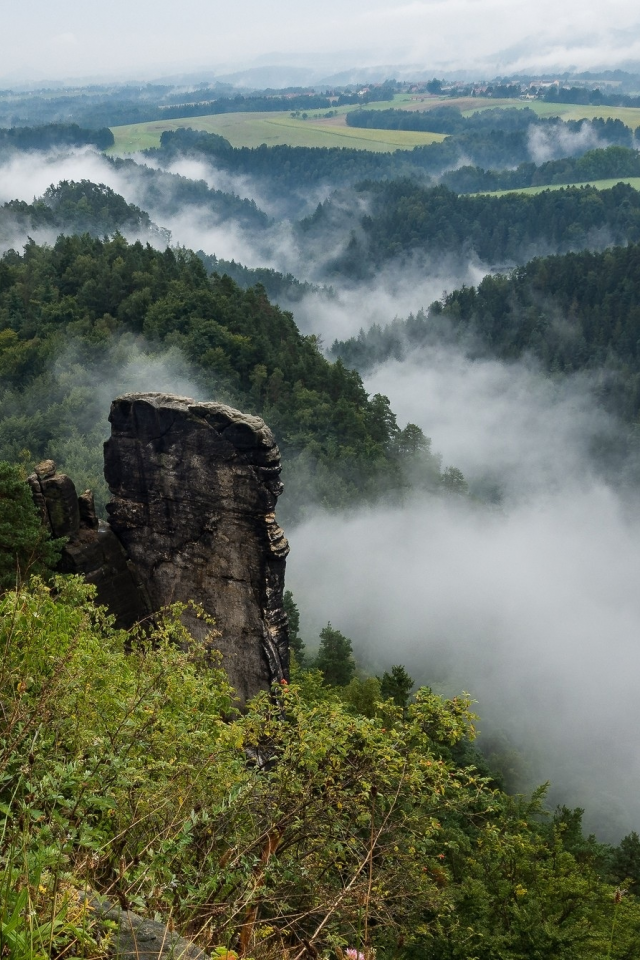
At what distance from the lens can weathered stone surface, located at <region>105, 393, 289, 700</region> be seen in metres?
25.1

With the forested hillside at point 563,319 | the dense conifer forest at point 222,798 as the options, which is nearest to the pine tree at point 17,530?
the dense conifer forest at point 222,798

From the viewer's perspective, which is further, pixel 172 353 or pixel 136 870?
pixel 172 353

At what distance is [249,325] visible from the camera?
82.8 metres

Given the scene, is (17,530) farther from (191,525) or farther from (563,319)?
(563,319)

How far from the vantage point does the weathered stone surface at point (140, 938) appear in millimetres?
7973

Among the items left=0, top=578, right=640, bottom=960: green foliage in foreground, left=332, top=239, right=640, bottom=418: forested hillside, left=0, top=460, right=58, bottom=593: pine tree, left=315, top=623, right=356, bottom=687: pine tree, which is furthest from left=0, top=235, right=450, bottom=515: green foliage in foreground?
left=332, top=239, right=640, bottom=418: forested hillside

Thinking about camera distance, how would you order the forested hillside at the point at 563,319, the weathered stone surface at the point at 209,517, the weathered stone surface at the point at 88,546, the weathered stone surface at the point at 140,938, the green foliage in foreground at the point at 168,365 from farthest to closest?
the forested hillside at the point at 563,319 → the green foliage in foreground at the point at 168,365 → the weathered stone surface at the point at 88,546 → the weathered stone surface at the point at 209,517 → the weathered stone surface at the point at 140,938

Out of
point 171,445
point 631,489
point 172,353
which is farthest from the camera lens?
point 631,489

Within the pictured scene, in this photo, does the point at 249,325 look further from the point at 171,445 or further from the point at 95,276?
the point at 171,445

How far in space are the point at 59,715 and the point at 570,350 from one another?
14695cm

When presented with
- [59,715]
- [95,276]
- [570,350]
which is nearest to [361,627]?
[95,276]

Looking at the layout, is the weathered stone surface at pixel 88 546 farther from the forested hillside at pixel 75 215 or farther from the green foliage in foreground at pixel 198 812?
the forested hillside at pixel 75 215

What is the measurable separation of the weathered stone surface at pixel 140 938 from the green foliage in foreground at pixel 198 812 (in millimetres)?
159

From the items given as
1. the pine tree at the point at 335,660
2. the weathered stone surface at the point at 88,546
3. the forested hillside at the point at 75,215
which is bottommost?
the pine tree at the point at 335,660
